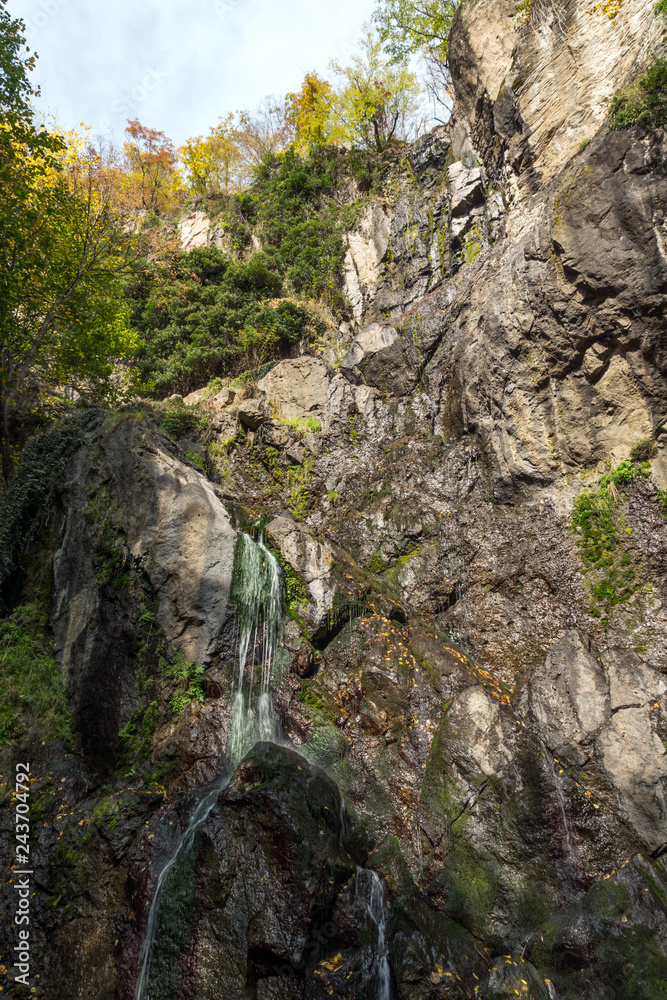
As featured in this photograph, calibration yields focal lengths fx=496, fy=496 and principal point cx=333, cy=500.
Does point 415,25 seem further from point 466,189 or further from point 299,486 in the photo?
point 299,486

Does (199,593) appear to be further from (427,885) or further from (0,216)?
(0,216)

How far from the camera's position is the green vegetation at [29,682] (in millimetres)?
7242

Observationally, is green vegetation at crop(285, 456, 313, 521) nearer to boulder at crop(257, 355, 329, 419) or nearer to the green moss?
boulder at crop(257, 355, 329, 419)

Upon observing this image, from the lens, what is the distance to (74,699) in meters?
7.70

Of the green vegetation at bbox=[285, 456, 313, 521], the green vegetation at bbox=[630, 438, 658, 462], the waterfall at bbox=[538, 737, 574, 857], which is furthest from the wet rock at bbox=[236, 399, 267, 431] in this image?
the waterfall at bbox=[538, 737, 574, 857]

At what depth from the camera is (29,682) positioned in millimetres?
7711

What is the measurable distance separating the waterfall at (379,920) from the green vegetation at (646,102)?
12.0m

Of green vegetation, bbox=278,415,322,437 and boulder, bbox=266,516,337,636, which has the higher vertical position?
green vegetation, bbox=278,415,322,437

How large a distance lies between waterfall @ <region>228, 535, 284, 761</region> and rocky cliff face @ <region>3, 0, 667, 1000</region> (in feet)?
0.49

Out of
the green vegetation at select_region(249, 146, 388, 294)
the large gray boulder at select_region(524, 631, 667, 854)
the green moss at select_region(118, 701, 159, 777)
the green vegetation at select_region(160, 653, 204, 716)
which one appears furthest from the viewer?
the green vegetation at select_region(249, 146, 388, 294)

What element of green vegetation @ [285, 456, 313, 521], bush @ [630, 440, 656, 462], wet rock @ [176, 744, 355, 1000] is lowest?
wet rock @ [176, 744, 355, 1000]

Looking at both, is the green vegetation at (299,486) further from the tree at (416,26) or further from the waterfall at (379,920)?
the tree at (416,26)

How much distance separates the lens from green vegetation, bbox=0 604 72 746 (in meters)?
7.24

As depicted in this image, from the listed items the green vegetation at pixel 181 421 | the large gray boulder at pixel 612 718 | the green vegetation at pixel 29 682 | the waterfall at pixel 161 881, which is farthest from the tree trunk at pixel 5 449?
the large gray boulder at pixel 612 718
